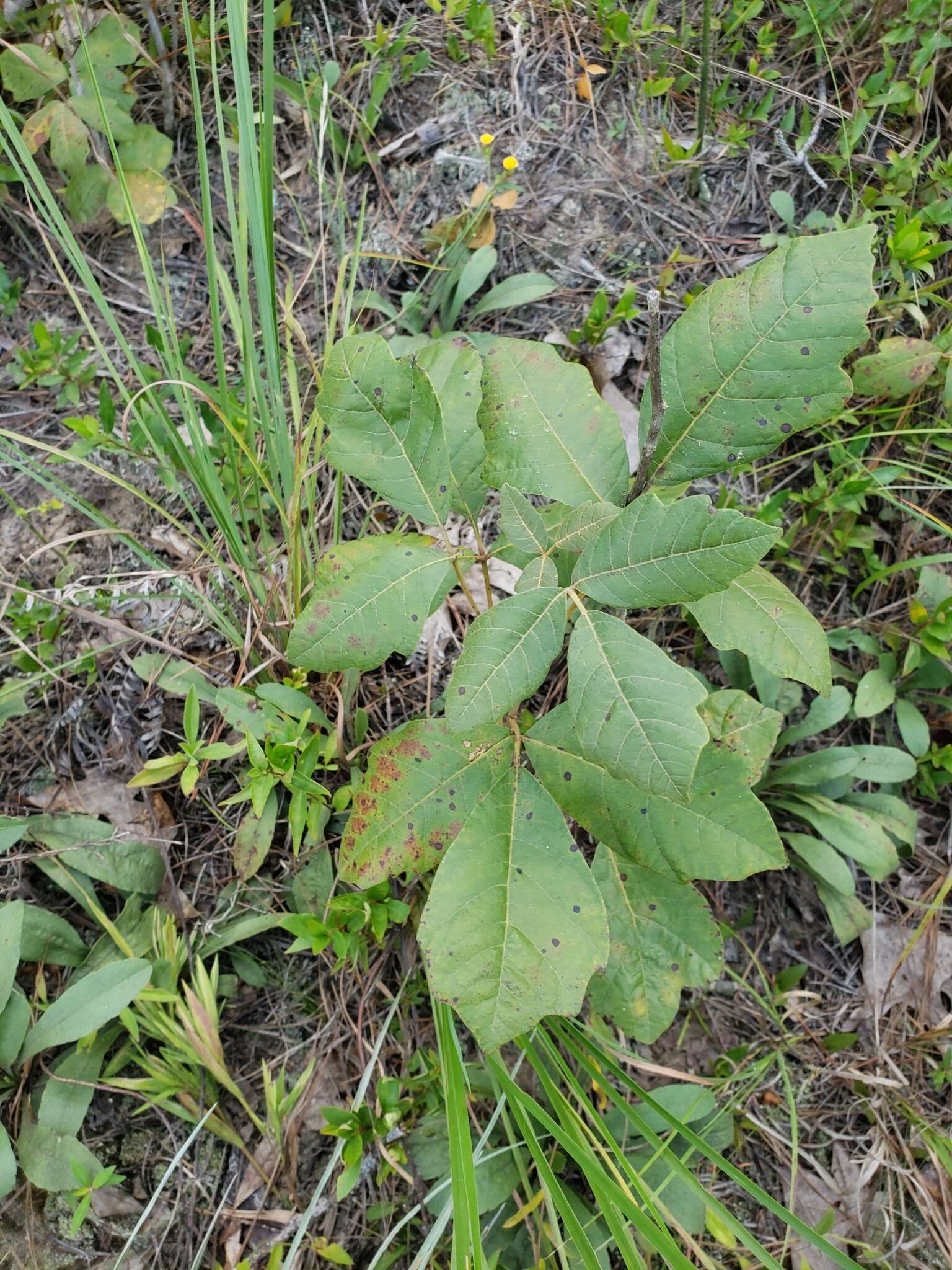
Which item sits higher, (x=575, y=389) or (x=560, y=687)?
(x=575, y=389)

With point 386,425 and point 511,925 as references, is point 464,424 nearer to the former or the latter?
point 386,425

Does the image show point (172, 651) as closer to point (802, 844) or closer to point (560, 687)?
point (560, 687)

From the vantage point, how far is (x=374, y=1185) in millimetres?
1816

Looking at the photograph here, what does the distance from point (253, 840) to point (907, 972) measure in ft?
5.93

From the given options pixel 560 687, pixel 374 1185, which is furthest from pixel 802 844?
pixel 374 1185

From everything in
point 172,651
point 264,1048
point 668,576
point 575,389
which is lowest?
point 264,1048

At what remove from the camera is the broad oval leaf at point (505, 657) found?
1138 millimetres

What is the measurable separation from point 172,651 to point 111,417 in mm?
637

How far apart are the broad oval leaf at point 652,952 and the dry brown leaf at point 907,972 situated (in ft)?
2.62

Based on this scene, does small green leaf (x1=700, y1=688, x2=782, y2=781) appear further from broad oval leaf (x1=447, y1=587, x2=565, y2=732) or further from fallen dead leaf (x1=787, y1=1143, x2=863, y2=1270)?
fallen dead leaf (x1=787, y1=1143, x2=863, y2=1270)

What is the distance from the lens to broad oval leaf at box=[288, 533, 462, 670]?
138 centimetres

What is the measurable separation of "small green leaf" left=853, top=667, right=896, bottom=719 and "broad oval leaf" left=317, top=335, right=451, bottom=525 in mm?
1391

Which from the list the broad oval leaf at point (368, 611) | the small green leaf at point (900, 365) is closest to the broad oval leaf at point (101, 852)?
the broad oval leaf at point (368, 611)

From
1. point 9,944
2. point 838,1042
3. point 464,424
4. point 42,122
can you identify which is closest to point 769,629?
Result: point 464,424
